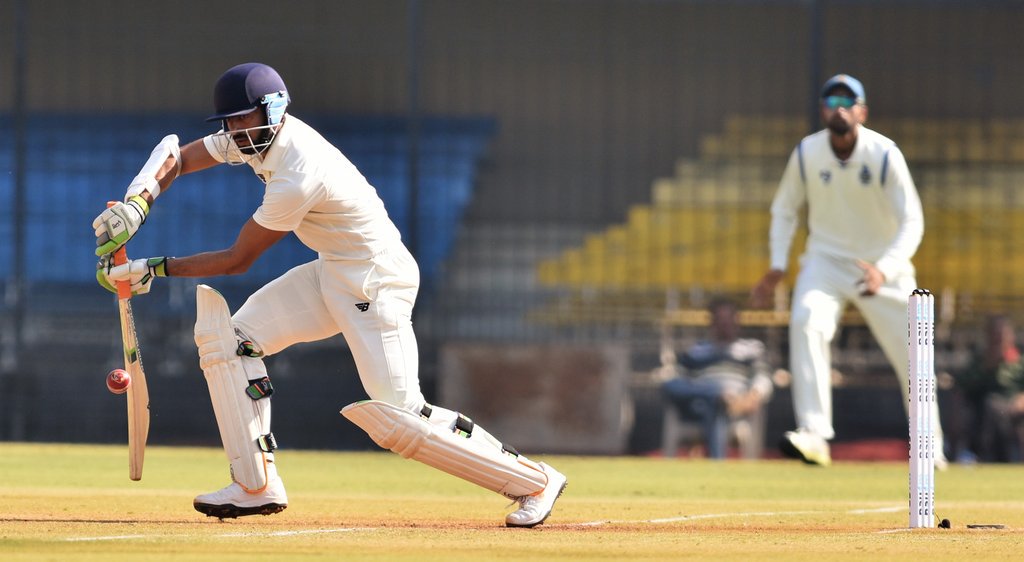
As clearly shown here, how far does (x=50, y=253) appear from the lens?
15.0 meters

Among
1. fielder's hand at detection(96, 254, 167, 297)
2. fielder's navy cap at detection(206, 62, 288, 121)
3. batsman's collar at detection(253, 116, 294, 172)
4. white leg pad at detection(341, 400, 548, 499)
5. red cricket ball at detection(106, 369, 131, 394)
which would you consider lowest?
white leg pad at detection(341, 400, 548, 499)

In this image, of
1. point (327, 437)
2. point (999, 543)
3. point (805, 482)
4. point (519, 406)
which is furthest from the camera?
point (327, 437)

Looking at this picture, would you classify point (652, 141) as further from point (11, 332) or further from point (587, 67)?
point (11, 332)

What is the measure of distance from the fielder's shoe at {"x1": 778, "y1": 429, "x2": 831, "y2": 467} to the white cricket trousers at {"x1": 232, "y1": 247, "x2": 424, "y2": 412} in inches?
126

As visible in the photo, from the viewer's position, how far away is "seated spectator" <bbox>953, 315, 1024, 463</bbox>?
40.3 feet

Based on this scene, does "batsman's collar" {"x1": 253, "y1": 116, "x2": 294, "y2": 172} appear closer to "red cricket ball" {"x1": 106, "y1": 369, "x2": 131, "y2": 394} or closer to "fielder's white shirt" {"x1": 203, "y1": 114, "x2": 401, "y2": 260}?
"fielder's white shirt" {"x1": 203, "y1": 114, "x2": 401, "y2": 260}

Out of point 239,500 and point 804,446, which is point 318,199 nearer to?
point 239,500

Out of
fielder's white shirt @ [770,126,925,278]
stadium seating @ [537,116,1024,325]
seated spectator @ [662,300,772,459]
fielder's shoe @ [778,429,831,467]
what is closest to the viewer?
fielder's shoe @ [778,429,831,467]

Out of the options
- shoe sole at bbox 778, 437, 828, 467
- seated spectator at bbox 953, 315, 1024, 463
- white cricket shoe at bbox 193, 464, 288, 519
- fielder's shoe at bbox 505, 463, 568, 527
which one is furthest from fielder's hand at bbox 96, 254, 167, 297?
seated spectator at bbox 953, 315, 1024, 463

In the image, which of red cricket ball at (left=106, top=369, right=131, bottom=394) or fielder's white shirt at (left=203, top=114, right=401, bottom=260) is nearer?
fielder's white shirt at (left=203, top=114, right=401, bottom=260)

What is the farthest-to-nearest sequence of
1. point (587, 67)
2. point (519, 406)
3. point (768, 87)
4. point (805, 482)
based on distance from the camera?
point (768, 87) → point (587, 67) → point (519, 406) → point (805, 482)

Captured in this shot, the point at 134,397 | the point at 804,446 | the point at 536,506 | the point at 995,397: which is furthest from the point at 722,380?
the point at 134,397

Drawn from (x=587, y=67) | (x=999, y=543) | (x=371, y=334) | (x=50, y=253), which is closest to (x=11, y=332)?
(x=50, y=253)

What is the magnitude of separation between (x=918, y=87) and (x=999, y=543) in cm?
967
